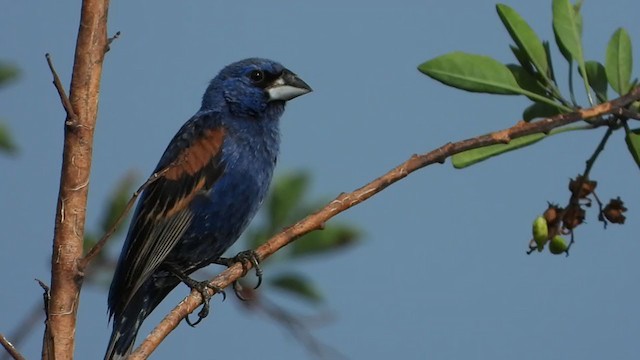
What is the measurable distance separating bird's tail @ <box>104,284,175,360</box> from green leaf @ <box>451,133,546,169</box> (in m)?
2.21

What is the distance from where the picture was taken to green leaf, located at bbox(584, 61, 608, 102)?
2467mm

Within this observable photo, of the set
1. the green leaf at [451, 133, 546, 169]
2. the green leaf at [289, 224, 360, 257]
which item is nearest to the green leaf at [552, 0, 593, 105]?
the green leaf at [451, 133, 546, 169]

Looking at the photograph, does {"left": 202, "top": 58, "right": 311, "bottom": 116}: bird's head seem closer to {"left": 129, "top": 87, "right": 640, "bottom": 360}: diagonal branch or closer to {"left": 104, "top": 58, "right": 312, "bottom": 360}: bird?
{"left": 104, "top": 58, "right": 312, "bottom": 360}: bird

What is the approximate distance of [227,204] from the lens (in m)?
4.55

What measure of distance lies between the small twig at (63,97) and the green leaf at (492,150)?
0.99m

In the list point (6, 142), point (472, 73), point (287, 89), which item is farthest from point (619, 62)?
point (287, 89)

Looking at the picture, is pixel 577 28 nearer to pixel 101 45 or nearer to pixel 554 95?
pixel 554 95

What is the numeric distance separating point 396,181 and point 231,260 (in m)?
2.21

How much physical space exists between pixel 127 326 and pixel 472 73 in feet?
7.92

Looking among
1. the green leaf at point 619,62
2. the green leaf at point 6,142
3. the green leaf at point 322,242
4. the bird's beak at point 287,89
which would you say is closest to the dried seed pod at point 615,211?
the green leaf at point 619,62

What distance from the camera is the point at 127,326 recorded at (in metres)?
4.30

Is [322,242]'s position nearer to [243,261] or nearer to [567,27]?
[243,261]

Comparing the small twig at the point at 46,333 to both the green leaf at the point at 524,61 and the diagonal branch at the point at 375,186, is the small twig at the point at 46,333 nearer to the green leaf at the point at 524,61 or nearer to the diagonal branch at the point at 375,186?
the diagonal branch at the point at 375,186

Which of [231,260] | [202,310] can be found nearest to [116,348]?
[202,310]
